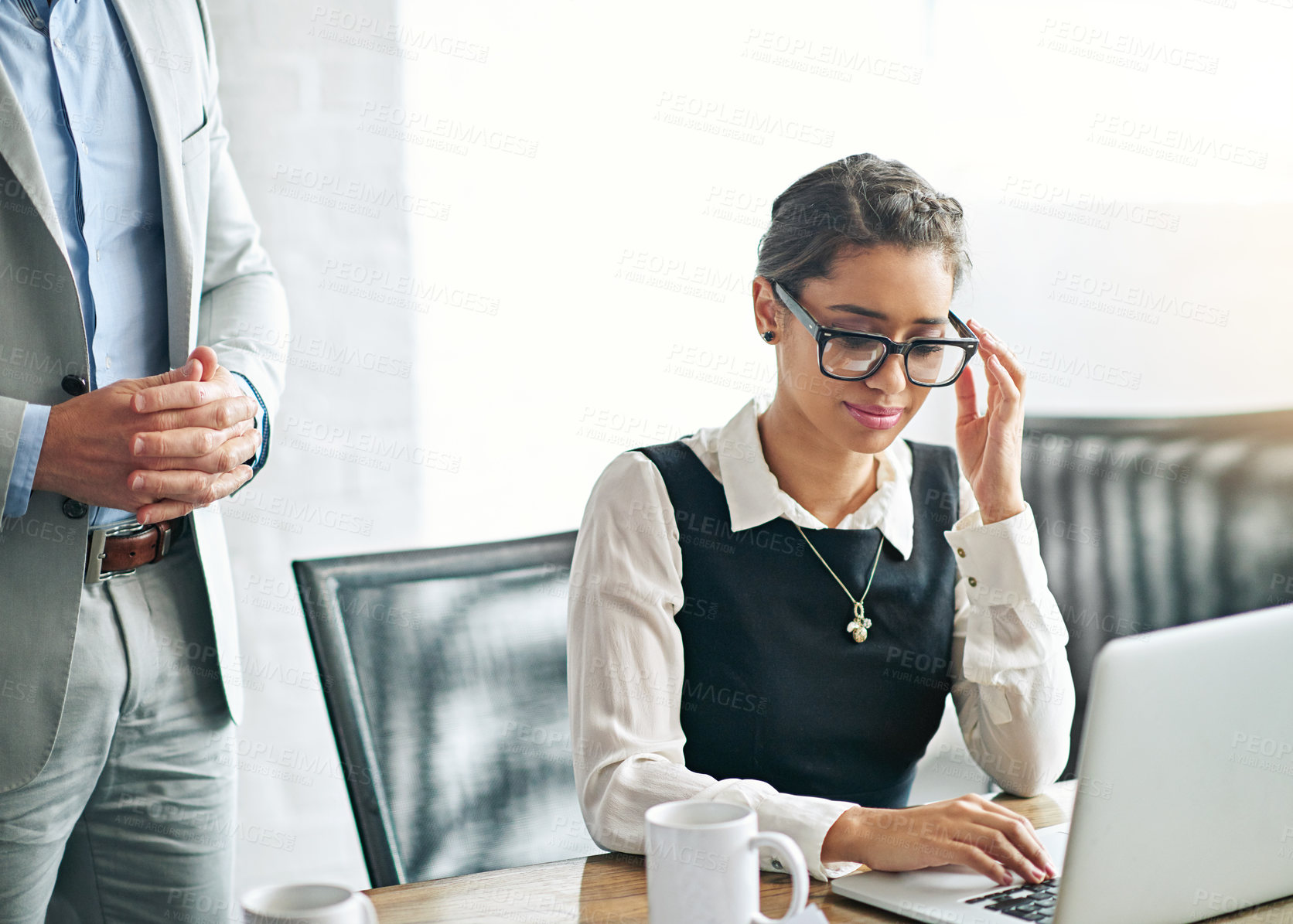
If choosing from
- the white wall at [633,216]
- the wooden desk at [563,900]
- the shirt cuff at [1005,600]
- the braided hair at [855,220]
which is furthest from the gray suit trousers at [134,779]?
the white wall at [633,216]

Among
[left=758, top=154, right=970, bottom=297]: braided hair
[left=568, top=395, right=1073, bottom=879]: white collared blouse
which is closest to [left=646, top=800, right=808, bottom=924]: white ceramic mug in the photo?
[left=568, top=395, right=1073, bottom=879]: white collared blouse

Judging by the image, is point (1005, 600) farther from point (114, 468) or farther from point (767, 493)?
→ point (114, 468)

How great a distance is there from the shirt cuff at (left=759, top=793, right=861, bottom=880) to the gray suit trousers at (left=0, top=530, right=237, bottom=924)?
667mm

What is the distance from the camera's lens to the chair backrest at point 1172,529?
1.98 meters

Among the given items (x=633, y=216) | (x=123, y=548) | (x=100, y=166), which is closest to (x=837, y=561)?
(x=123, y=548)

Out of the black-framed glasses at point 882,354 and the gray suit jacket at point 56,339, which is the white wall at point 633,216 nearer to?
the black-framed glasses at point 882,354

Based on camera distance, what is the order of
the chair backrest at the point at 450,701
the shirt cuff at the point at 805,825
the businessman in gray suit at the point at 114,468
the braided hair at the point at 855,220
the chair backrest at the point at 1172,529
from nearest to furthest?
1. the shirt cuff at the point at 805,825
2. the businessman in gray suit at the point at 114,468
3. the chair backrest at the point at 450,701
4. the braided hair at the point at 855,220
5. the chair backrest at the point at 1172,529

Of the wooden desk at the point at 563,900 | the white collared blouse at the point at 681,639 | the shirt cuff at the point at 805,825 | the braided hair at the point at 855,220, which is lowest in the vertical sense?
the wooden desk at the point at 563,900

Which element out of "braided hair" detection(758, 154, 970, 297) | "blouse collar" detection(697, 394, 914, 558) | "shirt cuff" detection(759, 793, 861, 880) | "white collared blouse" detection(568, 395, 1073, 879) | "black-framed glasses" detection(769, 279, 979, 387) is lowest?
"shirt cuff" detection(759, 793, 861, 880)

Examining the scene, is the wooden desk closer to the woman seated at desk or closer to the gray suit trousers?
the woman seated at desk

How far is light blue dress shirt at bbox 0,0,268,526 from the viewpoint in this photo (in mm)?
1201

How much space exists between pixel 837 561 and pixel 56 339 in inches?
36.1

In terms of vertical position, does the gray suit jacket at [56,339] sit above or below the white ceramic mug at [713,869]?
above

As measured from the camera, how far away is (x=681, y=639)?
4.39 ft
